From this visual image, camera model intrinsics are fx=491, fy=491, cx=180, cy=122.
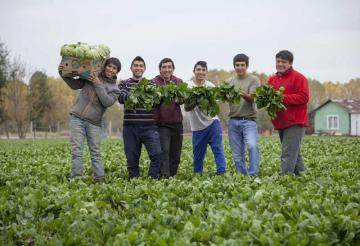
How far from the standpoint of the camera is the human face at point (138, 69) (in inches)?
301

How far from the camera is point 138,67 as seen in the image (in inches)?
301

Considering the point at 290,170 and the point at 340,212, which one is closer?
the point at 340,212

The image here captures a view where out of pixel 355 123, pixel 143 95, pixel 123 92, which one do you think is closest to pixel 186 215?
pixel 143 95

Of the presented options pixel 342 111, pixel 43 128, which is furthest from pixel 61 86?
pixel 342 111

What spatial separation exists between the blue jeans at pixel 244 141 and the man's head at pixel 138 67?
1.69 metres

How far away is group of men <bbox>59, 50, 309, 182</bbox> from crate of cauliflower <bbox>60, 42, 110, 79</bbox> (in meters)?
0.12

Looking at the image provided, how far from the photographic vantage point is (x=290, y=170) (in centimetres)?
750

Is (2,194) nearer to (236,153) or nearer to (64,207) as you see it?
(64,207)

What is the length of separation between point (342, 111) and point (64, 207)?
49969 mm

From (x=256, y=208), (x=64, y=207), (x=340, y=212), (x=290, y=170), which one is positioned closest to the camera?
(x=340, y=212)

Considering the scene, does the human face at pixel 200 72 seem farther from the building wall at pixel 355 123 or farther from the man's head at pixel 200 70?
the building wall at pixel 355 123

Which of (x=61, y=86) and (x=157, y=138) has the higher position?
(x=61, y=86)

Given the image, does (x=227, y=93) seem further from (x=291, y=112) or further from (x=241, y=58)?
(x=291, y=112)

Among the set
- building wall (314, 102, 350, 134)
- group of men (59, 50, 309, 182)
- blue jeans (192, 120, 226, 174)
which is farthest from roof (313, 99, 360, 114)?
group of men (59, 50, 309, 182)
